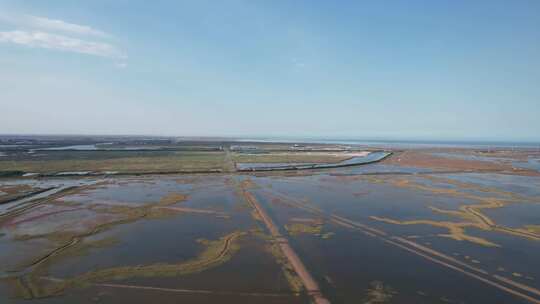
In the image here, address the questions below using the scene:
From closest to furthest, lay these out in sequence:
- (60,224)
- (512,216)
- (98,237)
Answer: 1. (98,237)
2. (60,224)
3. (512,216)

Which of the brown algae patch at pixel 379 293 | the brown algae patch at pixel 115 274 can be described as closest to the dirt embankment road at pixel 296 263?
the brown algae patch at pixel 379 293

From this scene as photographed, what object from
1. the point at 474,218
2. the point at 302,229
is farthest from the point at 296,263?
the point at 474,218

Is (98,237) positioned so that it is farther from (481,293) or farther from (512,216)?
(512,216)

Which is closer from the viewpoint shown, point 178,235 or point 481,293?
point 481,293

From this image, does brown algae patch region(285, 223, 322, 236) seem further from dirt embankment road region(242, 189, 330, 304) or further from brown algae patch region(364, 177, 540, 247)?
brown algae patch region(364, 177, 540, 247)

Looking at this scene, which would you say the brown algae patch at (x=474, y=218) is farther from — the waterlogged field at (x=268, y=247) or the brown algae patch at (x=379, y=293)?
the brown algae patch at (x=379, y=293)

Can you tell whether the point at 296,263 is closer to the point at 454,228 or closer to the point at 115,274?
the point at 115,274

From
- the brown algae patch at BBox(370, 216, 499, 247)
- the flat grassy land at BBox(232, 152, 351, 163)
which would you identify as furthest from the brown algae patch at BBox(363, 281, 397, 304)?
the flat grassy land at BBox(232, 152, 351, 163)

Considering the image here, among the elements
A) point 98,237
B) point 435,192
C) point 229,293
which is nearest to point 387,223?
point 229,293
